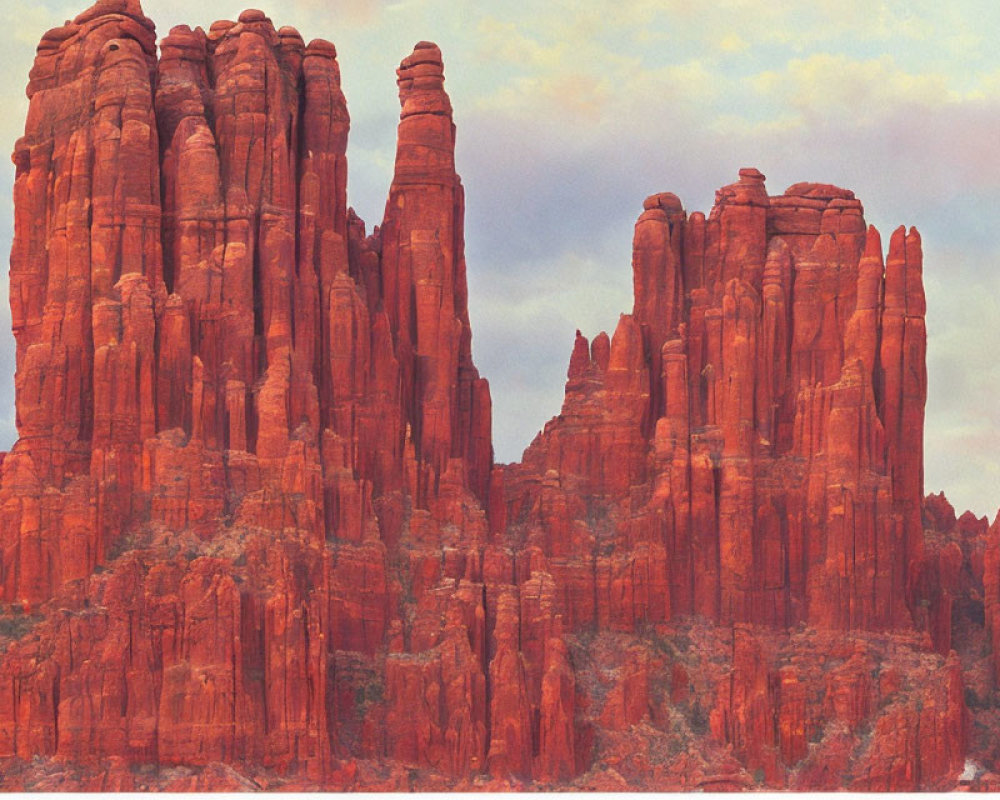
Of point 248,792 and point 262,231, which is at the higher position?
point 262,231

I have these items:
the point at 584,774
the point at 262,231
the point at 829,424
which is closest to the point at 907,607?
the point at 829,424

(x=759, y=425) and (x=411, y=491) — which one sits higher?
(x=759, y=425)

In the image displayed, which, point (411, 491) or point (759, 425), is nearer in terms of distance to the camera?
point (411, 491)

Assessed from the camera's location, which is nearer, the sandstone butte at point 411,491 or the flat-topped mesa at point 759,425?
the sandstone butte at point 411,491

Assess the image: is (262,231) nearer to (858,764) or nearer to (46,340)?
(46,340)
